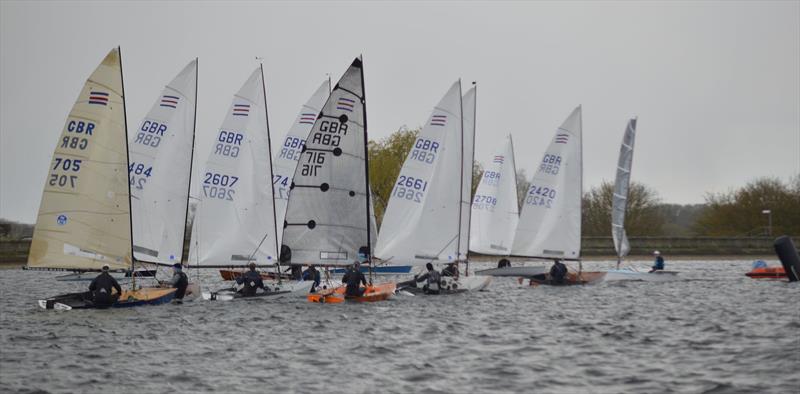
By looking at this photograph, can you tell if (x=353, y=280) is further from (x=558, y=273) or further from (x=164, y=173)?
(x=558, y=273)

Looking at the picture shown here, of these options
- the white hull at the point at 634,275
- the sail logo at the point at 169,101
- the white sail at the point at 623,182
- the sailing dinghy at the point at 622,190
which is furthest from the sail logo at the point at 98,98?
the white sail at the point at 623,182

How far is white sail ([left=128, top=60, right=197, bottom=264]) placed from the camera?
3203 centimetres

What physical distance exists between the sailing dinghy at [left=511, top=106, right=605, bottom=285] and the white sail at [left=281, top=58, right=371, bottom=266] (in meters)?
12.6

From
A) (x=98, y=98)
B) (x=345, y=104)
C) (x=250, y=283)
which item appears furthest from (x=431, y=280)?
(x=98, y=98)

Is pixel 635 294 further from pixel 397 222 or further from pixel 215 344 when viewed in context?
pixel 215 344

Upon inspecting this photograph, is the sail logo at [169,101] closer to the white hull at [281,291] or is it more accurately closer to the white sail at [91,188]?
the white sail at [91,188]

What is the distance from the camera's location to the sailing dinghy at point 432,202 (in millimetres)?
34250

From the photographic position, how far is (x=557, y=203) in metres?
42.1

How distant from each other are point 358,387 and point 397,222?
18270 millimetres

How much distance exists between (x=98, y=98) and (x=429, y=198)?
12017mm

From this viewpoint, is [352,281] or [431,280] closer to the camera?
[352,281]

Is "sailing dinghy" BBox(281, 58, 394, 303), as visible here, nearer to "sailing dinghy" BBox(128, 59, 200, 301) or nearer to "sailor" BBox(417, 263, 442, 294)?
"sailor" BBox(417, 263, 442, 294)

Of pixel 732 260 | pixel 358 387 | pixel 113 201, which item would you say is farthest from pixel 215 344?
pixel 732 260

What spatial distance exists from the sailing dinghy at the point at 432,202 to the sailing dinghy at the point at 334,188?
2.91 meters
